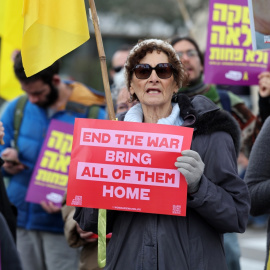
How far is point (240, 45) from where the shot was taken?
5.79 meters

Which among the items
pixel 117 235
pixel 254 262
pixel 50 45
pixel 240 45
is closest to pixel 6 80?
pixel 240 45

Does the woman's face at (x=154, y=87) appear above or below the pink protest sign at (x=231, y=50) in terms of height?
below

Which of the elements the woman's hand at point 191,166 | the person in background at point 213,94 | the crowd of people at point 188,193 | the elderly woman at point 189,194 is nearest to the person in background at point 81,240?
the crowd of people at point 188,193

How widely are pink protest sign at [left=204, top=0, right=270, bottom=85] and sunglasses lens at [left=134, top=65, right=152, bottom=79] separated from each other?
6.65 feet

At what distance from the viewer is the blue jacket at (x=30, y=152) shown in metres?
5.71

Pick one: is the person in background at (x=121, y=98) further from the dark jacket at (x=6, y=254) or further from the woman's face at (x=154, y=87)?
the dark jacket at (x=6, y=254)

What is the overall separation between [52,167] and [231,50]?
180 centimetres

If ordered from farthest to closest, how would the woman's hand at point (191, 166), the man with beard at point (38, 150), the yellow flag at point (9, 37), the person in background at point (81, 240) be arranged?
the man with beard at point (38, 150) < the person in background at point (81, 240) < the yellow flag at point (9, 37) < the woman's hand at point (191, 166)

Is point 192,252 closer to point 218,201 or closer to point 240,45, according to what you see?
point 218,201

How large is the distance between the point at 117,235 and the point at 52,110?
2.54m

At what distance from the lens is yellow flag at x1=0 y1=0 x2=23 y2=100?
13.5ft

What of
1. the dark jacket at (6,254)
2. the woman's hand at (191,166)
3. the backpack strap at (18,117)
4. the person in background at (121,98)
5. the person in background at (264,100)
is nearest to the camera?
the dark jacket at (6,254)

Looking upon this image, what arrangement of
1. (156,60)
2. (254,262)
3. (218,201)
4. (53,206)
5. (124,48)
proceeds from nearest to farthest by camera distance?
(218,201) < (156,60) < (53,206) < (124,48) < (254,262)

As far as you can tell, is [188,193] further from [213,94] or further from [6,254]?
[213,94]
